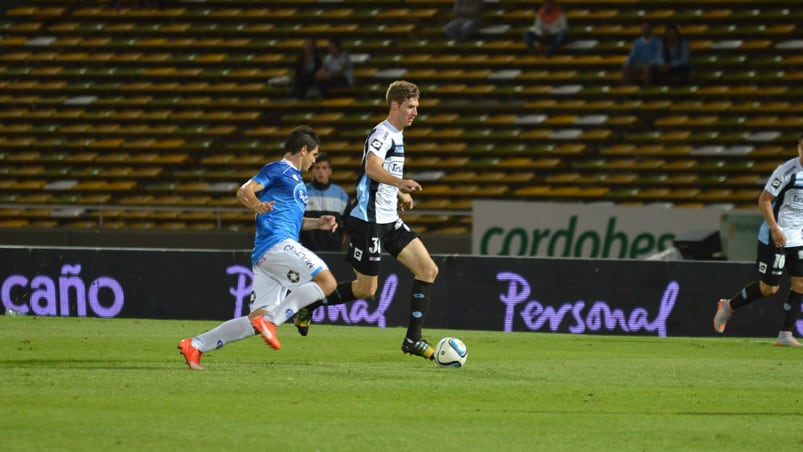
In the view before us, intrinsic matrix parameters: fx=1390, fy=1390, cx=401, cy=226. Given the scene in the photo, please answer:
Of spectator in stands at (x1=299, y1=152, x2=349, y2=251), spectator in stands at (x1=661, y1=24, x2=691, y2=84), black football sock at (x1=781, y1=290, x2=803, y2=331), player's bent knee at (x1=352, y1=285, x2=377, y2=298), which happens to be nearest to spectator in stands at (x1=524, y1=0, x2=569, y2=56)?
spectator in stands at (x1=661, y1=24, x2=691, y2=84)

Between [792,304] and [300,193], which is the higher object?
[300,193]

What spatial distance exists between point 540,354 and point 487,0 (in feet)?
46.3

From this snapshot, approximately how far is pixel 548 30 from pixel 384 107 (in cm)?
305

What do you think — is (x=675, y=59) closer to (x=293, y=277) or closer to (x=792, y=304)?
(x=792, y=304)

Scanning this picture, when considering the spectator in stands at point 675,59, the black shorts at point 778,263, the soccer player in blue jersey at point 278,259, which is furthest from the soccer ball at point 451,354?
the spectator in stands at point 675,59

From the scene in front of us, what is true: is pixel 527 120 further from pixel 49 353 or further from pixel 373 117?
pixel 49 353

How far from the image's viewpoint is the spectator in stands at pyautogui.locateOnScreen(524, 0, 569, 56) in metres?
23.2

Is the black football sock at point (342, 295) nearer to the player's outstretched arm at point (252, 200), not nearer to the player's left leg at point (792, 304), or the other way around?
the player's outstretched arm at point (252, 200)

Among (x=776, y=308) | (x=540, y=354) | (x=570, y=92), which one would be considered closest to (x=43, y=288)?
(x=540, y=354)

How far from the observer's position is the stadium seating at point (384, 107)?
860 inches

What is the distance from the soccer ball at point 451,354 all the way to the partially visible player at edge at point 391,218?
298 mm

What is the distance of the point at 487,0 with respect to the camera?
24.8 meters

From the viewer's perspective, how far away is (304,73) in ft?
78.2

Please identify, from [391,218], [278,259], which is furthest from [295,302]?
[391,218]
